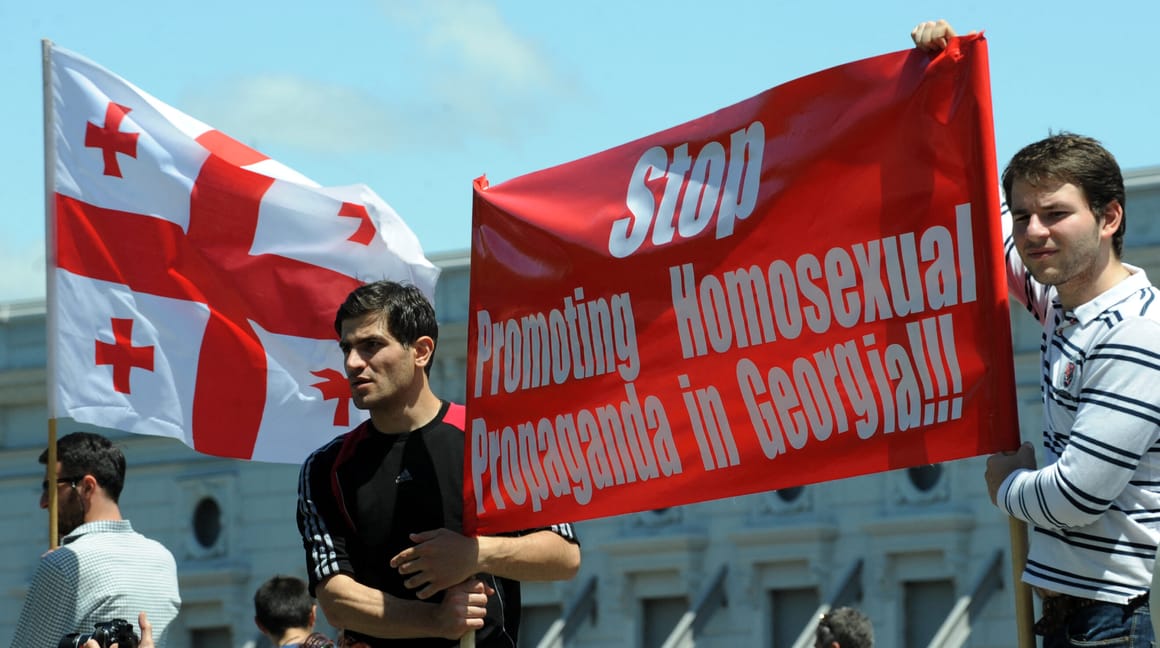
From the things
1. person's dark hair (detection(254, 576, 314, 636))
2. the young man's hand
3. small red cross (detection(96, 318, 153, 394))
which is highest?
the young man's hand

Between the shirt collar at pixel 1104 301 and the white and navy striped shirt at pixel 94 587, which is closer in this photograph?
the shirt collar at pixel 1104 301

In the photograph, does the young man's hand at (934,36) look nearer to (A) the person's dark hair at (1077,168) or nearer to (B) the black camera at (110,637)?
(A) the person's dark hair at (1077,168)

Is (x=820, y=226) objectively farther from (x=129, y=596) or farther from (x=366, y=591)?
(x=129, y=596)

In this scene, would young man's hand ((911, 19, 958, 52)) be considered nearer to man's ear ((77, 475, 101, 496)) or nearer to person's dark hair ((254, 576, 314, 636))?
man's ear ((77, 475, 101, 496))

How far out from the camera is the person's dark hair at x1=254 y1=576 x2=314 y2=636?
9.69 meters

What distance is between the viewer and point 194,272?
30.4 ft

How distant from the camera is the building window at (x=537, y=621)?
37781 millimetres

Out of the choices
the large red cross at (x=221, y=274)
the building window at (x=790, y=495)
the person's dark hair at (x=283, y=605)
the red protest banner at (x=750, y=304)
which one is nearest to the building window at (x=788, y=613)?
the building window at (x=790, y=495)

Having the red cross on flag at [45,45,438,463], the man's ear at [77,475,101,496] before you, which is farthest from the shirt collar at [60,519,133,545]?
the red cross on flag at [45,45,438,463]

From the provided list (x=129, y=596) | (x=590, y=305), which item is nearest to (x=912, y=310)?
(x=590, y=305)

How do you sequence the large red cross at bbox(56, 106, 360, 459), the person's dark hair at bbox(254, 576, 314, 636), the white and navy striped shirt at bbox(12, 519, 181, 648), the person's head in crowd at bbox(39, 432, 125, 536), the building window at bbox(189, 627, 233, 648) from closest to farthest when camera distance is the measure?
the white and navy striped shirt at bbox(12, 519, 181, 648), the person's head in crowd at bbox(39, 432, 125, 536), the large red cross at bbox(56, 106, 360, 459), the person's dark hair at bbox(254, 576, 314, 636), the building window at bbox(189, 627, 233, 648)

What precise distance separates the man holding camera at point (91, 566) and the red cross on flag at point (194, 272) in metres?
0.93

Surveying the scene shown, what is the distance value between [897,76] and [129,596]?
10.2ft

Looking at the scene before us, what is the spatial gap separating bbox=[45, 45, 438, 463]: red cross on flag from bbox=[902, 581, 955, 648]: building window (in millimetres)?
25061
